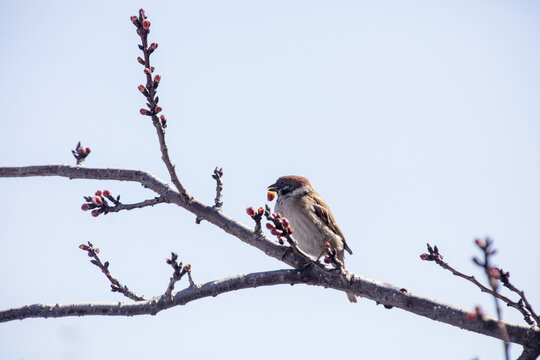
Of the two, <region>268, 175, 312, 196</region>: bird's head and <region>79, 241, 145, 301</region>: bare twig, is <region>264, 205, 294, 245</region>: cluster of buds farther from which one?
<region>268, 175, 312, 196</region>: bird's head

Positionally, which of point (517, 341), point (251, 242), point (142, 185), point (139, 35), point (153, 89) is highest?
point (139, 35)

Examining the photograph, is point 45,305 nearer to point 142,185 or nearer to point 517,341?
point 142,185

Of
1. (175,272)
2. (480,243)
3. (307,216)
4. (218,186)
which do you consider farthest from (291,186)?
(480,243)

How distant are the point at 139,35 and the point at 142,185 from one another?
1468 mm

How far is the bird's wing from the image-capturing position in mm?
7340

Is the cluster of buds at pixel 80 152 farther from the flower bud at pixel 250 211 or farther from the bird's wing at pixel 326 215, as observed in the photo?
the bird's wing at pixel 326 215

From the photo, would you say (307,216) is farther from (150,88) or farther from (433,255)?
(150,88)

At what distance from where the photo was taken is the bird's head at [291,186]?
301 inches

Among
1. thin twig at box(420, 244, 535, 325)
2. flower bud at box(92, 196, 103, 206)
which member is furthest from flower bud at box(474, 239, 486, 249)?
flower bud at box(92, 196, 103, 206)

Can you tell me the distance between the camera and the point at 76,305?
13.3ft

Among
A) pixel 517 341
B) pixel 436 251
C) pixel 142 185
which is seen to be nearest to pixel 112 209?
pixel 142 185

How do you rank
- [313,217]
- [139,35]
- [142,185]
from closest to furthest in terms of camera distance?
[139,35] → [142,185] → [313,217]

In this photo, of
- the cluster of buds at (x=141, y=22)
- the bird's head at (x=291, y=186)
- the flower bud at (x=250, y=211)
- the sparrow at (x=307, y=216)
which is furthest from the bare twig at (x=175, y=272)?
the bird's head at (x=291, y=186)

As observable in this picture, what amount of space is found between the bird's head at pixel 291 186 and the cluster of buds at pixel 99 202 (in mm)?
3661
